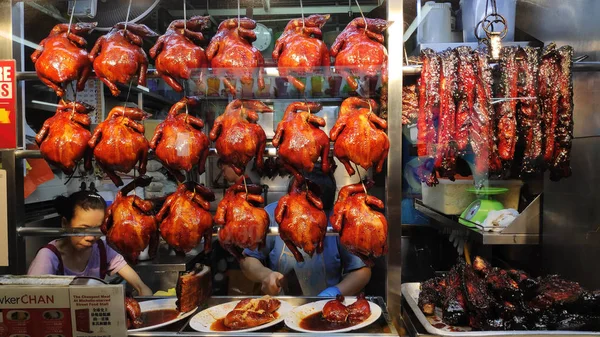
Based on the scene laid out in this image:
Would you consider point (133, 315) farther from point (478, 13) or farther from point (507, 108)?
point (478, 13)

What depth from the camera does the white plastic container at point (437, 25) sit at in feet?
11.0

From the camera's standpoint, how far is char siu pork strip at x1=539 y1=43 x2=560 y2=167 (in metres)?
2.56

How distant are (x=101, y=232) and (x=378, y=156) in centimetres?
161

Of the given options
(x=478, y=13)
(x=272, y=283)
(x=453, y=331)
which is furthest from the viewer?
(x=272, y=283)

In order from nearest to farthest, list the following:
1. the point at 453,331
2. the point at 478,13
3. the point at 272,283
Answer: the point at 453,331 → the point at 478,13 → the point at 272,283

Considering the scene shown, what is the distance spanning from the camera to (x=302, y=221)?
2.39 metres

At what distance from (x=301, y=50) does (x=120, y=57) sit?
3.29ft

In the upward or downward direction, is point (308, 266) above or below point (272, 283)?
above

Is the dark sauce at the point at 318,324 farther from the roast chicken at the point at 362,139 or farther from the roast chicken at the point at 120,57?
the roast chicken at the point at 120,57

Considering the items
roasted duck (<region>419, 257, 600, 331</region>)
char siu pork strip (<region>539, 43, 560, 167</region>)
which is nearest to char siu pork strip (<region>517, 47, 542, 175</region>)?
char siu pork strip (<region>539, 43, 560, 167</region>)

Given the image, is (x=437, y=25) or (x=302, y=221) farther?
(x=437, y=25)

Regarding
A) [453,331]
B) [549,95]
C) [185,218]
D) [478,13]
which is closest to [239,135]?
[185,218]

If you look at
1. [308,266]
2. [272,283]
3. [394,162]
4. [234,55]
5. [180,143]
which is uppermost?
[234,55]

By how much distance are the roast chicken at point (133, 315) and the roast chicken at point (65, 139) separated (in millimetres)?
829
